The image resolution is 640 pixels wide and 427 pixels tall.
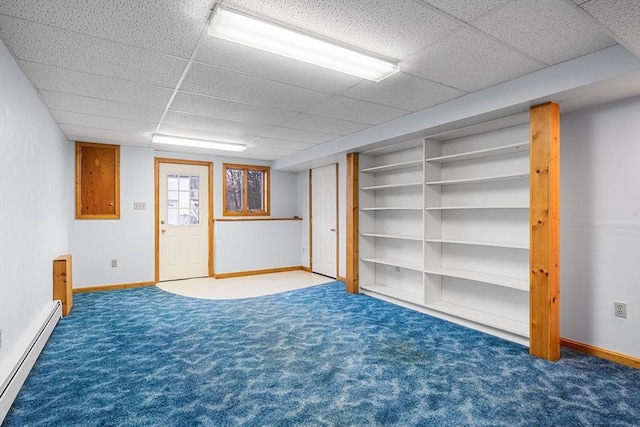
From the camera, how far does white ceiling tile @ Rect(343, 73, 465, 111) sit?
2.96 m

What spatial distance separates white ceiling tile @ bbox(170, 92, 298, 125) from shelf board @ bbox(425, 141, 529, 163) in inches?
69.7

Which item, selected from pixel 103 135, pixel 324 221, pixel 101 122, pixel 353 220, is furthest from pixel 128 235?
pixel 353 220

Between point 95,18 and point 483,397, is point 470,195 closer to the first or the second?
point 483,397

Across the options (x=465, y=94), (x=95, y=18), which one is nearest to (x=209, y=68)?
(x=95, y=18)

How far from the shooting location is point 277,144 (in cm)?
549

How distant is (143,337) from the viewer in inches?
134

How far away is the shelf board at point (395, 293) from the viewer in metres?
4.33

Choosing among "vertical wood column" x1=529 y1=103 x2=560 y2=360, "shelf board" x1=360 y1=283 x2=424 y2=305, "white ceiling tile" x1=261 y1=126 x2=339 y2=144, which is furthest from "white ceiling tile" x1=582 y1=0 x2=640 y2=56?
"white ceiling tile" x1=261 y1=126 x2=339 y2=144

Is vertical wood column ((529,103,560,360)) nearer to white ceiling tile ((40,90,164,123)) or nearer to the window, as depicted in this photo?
white ceiling tile ((40,90,164,123))

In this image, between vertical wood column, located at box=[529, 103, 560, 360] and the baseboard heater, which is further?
vertical wood column, located at box=[529, 103, 560, 360]

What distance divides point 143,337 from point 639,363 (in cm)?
422

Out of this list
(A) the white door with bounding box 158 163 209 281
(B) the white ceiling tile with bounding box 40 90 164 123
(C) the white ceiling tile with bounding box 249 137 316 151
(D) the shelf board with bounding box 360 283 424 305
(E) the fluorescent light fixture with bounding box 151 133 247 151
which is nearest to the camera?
(B) the white ceiling tile with bounding box 40 90 164 123

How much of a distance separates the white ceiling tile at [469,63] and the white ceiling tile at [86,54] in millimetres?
1800

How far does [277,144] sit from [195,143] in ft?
4.09
